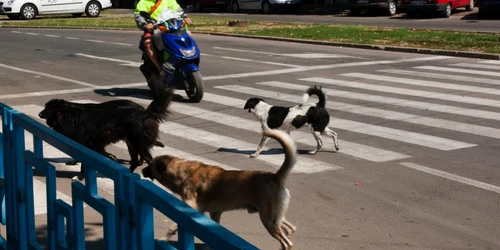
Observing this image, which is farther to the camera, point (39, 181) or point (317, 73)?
point (317, 73)

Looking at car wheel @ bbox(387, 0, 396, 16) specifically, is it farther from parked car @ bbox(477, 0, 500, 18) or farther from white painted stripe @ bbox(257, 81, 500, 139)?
white painted stripe @ bbox(257, 81, 500, 139)

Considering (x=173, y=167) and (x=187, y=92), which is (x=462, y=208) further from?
(x=187, y=92)

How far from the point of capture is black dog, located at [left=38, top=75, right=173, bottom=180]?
7.38 metres

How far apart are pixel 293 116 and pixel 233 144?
105 cm

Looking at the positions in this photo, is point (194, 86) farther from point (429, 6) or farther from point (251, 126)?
point (429, 6)

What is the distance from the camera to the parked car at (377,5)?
3522 centimetres

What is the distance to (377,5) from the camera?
116 ft

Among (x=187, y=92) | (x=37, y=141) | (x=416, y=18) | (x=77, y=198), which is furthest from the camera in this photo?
(x=416, y=18)

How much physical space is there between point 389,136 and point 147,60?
196 inches

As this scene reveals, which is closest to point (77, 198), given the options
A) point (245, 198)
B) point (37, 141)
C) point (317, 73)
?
point (37, 141)

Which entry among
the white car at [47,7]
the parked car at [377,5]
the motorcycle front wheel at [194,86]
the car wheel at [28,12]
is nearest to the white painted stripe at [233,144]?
the motorcycle front wheel at [194,86]

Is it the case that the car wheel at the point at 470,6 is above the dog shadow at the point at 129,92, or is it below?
above

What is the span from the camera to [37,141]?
4.32 metres

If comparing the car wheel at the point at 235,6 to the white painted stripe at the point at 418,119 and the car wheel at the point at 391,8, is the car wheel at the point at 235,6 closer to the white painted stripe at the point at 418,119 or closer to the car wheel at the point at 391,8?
the car wheel at the point at 391,8
